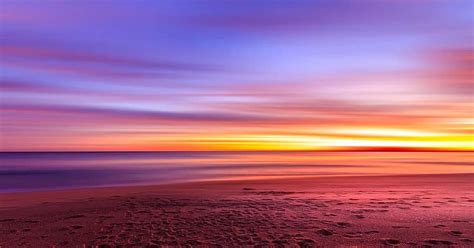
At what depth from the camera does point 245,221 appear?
11.0 m

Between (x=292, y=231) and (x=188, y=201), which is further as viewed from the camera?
(x=188, y=201)

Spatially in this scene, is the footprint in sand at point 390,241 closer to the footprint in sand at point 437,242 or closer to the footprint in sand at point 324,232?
the footprint in sand at point 437,242

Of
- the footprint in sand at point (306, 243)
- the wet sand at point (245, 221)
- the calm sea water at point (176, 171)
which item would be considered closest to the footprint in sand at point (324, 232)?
the wet sand at point (245, 221)

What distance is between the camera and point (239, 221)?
11.1 metres

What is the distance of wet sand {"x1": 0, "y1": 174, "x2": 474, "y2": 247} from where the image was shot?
29.5 feet

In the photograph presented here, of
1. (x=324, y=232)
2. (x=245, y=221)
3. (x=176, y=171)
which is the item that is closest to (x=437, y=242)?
(x=324, y=232)

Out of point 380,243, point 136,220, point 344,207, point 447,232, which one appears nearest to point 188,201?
point 136,220

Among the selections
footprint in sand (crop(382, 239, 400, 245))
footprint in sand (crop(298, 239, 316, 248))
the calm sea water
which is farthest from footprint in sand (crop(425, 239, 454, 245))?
the calm sea water

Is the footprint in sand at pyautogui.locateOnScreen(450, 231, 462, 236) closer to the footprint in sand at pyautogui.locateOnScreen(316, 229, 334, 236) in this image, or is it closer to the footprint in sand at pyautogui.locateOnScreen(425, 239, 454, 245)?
the footprint in sand at pyautogui.locateOnScreen(425, 239, 454, 245)

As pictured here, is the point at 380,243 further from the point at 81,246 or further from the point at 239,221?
the point at 81,246

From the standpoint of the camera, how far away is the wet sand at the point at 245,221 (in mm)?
9000

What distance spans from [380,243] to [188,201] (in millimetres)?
8346

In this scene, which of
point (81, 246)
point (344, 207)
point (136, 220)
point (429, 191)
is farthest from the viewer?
point (429, 191)

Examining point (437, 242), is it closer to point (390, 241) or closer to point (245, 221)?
point (390, 241)
